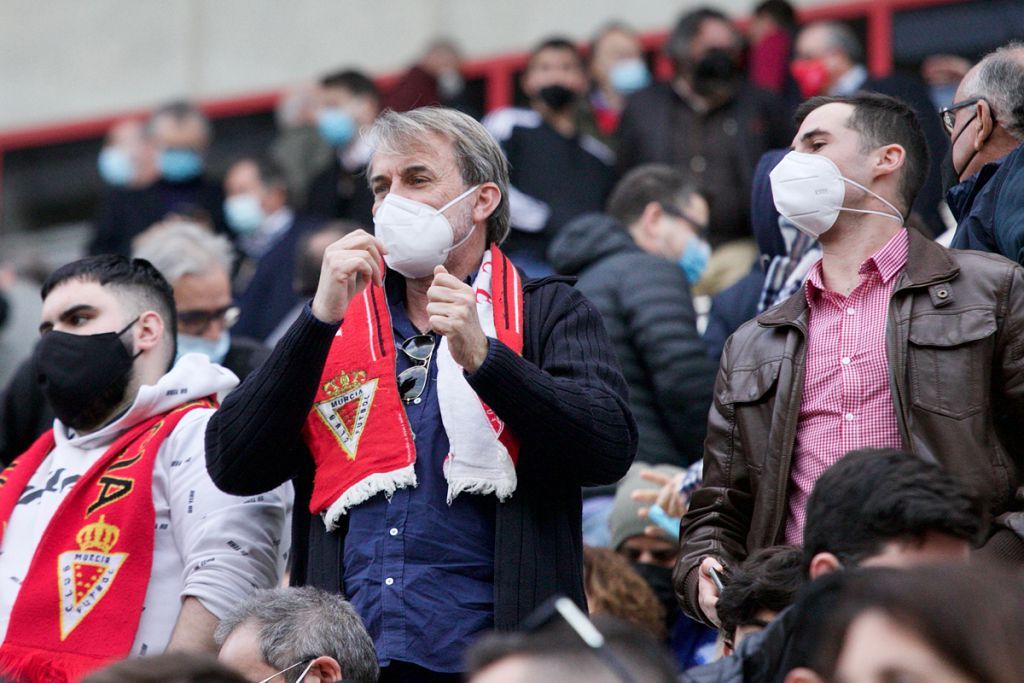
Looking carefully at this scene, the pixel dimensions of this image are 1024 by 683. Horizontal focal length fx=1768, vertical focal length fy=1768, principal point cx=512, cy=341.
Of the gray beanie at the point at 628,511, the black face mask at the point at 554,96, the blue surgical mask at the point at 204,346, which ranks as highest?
→ the black face mask at the point at 554,96

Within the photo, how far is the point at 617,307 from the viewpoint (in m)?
6.50

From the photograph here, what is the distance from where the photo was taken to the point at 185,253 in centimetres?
693

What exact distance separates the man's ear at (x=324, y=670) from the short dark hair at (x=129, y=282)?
171 cm

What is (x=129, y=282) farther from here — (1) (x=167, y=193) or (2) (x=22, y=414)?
(1) (x=167, y=193)

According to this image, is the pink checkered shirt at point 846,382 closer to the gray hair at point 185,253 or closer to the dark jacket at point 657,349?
the dark jacket at point 657,349

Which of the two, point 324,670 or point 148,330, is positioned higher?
point 148,330

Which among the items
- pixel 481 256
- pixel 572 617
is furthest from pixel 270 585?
pixel 572 617

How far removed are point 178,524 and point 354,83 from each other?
6.47 metres

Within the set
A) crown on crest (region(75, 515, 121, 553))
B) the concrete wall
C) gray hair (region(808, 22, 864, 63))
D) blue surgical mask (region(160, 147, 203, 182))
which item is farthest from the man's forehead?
the concrete wall

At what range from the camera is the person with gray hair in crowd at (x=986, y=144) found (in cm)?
500

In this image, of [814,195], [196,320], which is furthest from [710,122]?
[814,195]

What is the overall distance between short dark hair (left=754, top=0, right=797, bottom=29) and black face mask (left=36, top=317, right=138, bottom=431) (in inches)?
237

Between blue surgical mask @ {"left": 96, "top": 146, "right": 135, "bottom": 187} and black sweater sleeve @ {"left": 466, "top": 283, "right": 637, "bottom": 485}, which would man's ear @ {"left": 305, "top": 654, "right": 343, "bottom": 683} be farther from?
blue surgical mask @ {"left": 96, "top": 146, "right": 135, "bottom": 187}

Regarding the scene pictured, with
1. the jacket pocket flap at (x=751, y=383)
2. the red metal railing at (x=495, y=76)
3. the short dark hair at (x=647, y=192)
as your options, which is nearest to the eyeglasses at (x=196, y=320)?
the short dark hair at (x=647, y=192)
